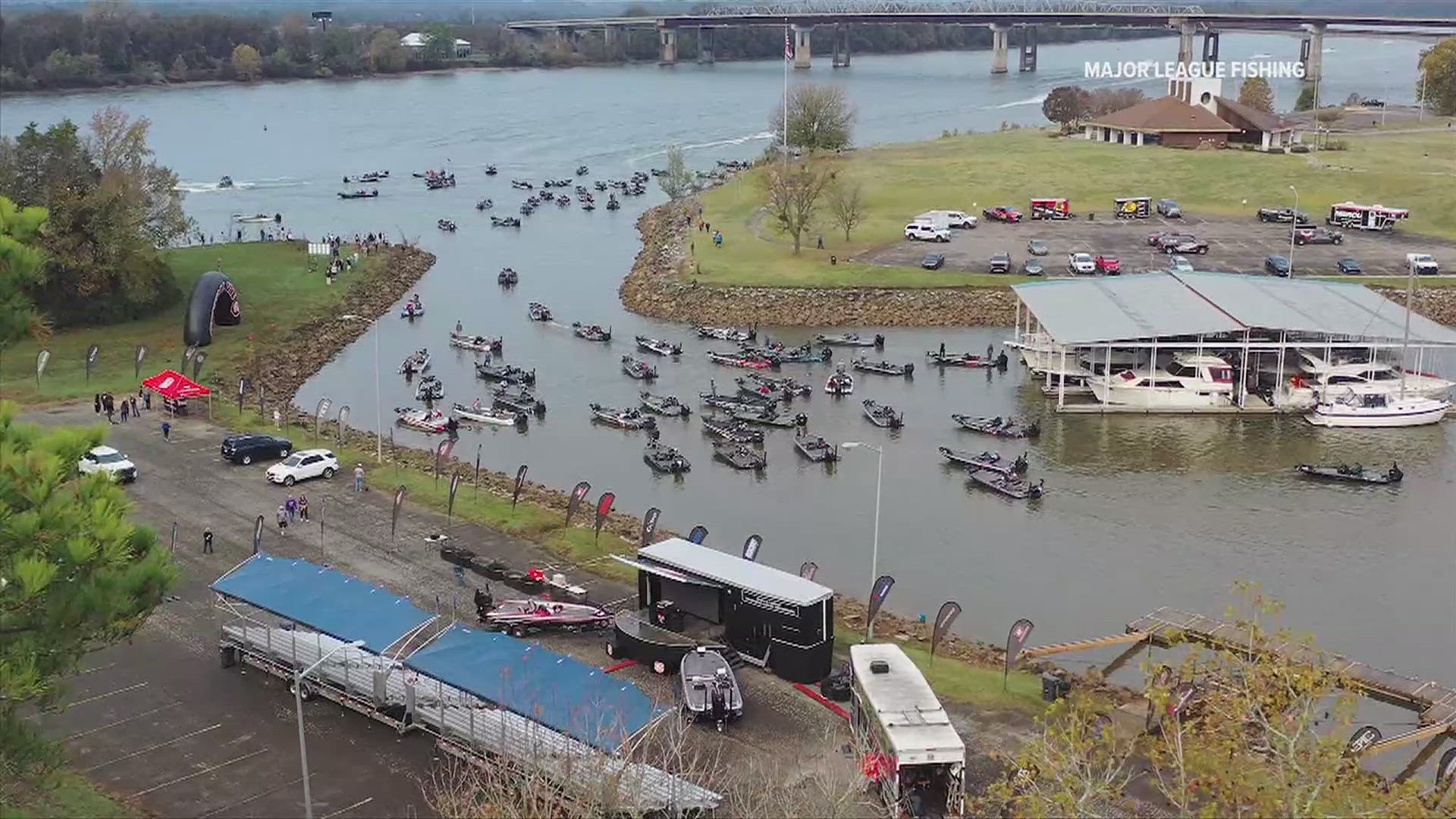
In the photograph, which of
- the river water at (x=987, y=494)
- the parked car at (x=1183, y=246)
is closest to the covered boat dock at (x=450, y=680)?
the river water at (x=987, y=494)

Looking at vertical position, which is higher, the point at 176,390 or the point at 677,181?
the point at 677,181

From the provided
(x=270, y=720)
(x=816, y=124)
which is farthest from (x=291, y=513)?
(x=816, y=124)

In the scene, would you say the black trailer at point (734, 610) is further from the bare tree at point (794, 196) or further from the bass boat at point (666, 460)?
the bare tree at point (794, 196)

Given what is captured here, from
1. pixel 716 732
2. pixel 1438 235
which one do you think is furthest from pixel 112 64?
pixel 716 732

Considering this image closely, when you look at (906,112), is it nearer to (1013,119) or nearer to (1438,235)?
(1013,119)

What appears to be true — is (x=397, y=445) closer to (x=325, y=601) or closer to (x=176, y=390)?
(x=176, y=390)

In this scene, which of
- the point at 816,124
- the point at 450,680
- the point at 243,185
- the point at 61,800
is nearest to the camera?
the point at 61,800
